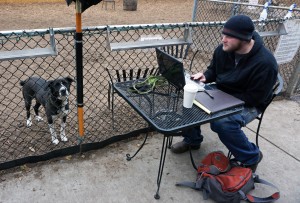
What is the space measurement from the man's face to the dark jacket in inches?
4.9

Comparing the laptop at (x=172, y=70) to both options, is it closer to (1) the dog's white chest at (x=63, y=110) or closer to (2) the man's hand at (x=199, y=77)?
(2) the man's hand at (x=199, y=77)

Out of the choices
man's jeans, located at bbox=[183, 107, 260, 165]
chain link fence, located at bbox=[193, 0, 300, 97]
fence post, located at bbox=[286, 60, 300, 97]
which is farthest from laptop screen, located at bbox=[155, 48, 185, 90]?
fence post, located at bbox=[286, 60, 300, 97]

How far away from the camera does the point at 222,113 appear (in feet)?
7.34

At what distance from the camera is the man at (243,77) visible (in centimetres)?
245

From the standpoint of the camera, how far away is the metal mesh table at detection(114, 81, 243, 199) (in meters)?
2.06

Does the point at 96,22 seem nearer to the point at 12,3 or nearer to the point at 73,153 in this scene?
the point at 12,3

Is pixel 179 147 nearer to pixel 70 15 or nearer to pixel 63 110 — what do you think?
pixel 63 110

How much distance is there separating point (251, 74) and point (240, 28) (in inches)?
17.2

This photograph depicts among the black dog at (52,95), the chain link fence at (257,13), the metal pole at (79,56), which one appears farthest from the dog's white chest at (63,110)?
the chain link fence at (257,13)

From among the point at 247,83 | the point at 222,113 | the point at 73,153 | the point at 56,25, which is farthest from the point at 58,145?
the point at 56,25

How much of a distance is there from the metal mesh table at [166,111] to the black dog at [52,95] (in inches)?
29.8

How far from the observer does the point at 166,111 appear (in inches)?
87.8

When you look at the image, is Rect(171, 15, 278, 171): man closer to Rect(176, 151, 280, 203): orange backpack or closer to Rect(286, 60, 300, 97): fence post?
Rect(176, 151, 280, 203): orange backpack

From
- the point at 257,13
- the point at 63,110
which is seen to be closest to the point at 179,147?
the point at 63,110
